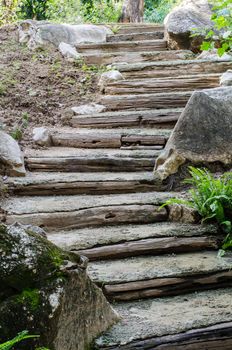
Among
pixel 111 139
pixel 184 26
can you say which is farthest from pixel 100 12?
pixel 111 139

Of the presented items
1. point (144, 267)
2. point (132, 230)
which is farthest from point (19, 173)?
point (144, 267)

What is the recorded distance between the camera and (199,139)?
4645 millimetres

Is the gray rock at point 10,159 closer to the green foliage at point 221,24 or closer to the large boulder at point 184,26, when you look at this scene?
the green foliage at point 221,24

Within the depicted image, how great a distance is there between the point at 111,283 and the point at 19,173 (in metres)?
1.99

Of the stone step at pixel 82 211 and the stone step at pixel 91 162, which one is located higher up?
the stone step at pixel 91 162

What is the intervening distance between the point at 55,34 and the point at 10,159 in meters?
4.60

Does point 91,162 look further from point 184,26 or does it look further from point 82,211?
point 184,26

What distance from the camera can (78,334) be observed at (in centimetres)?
238

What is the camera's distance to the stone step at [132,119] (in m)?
5.92

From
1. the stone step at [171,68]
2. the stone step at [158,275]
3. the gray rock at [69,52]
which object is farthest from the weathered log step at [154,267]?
the gray rock at [69,52]

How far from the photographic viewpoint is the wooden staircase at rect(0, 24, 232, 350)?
2738 mm

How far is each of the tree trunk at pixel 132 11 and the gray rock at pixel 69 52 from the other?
15.5ft

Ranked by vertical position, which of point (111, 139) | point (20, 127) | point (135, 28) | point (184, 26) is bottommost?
point (111, 139)

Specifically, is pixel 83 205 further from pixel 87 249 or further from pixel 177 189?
pixel 177 189
